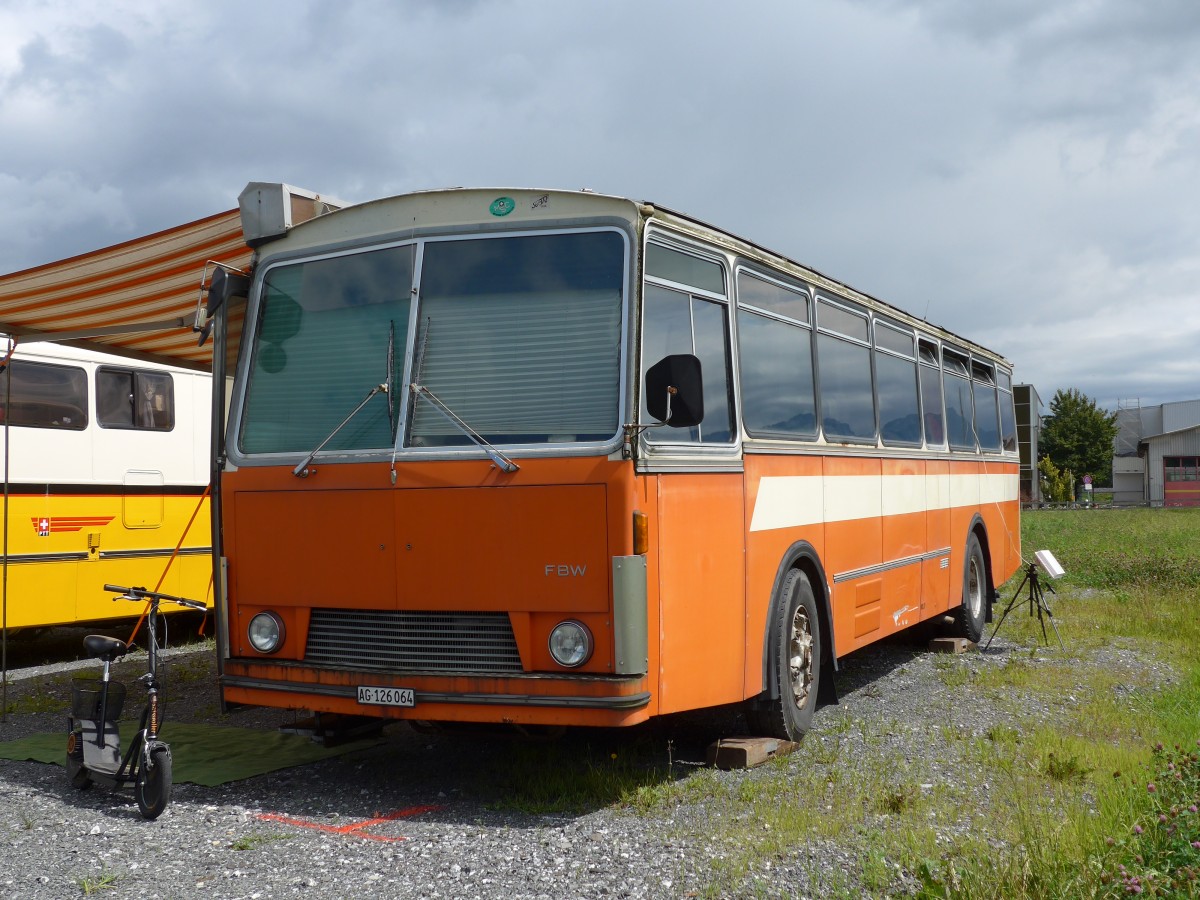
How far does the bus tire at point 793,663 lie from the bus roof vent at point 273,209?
355 cm

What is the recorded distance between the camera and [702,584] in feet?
21.2

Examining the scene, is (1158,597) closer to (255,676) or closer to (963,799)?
(963,799)

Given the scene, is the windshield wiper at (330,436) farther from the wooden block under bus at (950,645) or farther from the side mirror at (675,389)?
the wooden block under bus at (950,645)

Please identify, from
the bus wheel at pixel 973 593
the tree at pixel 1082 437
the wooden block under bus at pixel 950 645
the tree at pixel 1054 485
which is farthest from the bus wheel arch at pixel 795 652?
the tree at pixel 1082 437

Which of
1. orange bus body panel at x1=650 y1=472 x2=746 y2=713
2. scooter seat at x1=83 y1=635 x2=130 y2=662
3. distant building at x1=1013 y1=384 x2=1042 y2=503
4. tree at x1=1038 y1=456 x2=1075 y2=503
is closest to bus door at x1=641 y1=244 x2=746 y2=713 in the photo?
orange bus body panel at x1=650 y1=472 x2=746 y2=713

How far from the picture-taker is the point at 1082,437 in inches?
3433

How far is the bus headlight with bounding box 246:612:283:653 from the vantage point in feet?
21.7

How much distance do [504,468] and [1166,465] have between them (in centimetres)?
8606

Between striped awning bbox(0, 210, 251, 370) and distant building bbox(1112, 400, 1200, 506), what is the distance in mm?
79291

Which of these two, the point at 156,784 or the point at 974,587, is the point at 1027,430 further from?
the point at 156,784

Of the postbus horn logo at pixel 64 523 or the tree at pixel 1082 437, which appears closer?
the postbus horn logo at pixel 64 523

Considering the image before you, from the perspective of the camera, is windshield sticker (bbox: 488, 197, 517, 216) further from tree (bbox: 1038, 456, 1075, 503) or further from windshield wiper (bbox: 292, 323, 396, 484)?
tree (bbox: 1038, 456, 1075, 503)

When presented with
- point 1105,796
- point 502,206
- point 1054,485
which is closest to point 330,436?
point 502,206

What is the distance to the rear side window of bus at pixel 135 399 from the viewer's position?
12.6 meters
